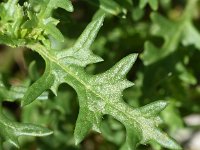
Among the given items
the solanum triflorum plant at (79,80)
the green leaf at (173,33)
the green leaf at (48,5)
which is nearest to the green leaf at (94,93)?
the solanum triflorum plant at (79,80)

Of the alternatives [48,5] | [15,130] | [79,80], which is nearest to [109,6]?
[48,5]

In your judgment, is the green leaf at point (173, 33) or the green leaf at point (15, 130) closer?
the green leaf at point (15, 130)

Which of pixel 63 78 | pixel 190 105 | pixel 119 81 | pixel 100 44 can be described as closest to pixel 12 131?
pixel 63 78

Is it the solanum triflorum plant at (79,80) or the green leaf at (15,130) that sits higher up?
the solanum triflorum plant at (79,80)

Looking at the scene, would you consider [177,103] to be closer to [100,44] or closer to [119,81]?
[100,44]

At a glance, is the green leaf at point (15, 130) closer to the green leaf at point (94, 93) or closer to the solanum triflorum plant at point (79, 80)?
the solanum triflorum plant at point (79, 80)

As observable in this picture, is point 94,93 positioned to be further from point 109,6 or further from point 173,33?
point 173,33
